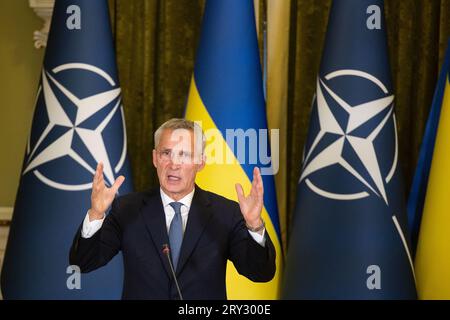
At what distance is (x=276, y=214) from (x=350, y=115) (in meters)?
0.48

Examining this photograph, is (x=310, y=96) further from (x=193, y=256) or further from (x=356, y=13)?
(x=193, y=256)

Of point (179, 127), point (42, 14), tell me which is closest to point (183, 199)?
point (179, 127)

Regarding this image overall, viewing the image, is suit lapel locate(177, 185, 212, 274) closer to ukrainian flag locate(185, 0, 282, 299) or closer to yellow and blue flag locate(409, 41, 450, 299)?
ukrainian flag locate(185, 0, 282, 299)

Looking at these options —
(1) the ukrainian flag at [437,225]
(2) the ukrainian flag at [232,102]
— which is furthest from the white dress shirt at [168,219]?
(1) the ukrainian flag at [437,225]

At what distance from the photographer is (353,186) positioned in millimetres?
2555

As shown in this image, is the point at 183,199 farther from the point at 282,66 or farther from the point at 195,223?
the point at 282,66

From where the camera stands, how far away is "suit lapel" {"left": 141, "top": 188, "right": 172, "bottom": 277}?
144cm

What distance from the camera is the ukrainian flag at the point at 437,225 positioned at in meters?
2.56

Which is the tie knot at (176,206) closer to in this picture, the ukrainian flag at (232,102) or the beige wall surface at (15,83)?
the ukrainian flag at (232,102)

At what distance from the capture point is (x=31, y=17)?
3.31m

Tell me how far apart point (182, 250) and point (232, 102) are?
1.28 m

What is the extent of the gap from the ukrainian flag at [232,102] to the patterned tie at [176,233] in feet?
3.59

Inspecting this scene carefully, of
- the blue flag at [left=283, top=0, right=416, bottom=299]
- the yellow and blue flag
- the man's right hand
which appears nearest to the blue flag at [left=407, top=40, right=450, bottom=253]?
the yellow and blue flag
